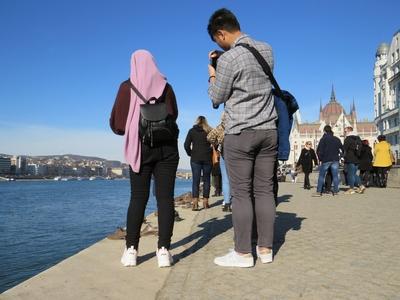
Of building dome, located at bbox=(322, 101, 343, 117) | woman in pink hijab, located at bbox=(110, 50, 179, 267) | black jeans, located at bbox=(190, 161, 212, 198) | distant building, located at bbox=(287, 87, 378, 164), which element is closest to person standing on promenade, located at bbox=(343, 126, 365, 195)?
black jeans, located at bbox=(190, 161, 212, 198)

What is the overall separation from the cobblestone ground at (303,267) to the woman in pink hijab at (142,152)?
498 mm

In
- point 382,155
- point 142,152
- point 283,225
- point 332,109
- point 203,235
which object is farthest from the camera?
point 332,109

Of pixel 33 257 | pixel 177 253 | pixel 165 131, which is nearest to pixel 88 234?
pixel 33 257

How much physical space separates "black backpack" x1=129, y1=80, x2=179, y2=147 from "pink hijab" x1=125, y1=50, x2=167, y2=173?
6cm

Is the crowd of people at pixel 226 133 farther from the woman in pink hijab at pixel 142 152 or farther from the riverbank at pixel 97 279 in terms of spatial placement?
the riverbank at pixel 97 279

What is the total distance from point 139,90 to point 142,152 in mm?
570

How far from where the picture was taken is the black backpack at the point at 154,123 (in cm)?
379

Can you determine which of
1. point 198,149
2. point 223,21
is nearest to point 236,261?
point 223,21

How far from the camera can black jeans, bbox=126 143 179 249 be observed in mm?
3873

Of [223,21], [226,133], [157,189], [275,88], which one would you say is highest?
[223,21]

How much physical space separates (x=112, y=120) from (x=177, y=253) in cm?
146

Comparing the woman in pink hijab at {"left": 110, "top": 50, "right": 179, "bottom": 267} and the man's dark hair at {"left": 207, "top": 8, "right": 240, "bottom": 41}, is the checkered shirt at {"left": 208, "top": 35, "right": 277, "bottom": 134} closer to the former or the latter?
the man's dark hair at {"left": 207, "top": 8, "right": 240, "bottom": 41}

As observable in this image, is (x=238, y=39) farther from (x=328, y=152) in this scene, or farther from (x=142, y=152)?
(x=328, y=152)

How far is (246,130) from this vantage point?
3836 millimetres
